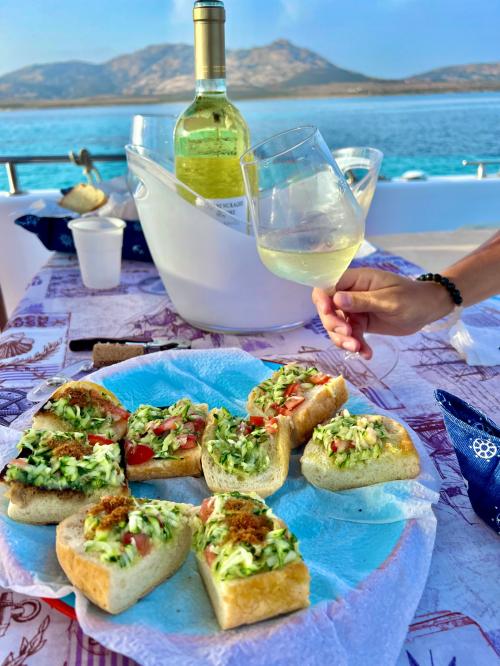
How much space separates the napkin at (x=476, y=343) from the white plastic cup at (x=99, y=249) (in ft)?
3.59

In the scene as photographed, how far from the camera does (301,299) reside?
5.11 feet

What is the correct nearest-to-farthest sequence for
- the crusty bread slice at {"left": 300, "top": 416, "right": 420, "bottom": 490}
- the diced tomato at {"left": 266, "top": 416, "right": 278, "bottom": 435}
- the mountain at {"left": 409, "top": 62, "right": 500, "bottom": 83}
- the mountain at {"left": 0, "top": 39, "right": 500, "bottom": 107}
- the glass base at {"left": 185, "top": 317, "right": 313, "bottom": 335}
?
the crusty bread slice at {"left": 300, "top": 416, "right": 420, "bottom": 490}, the diced tomato at {"left": 266, "top": 416, "right": 278, "bottom": 435}, the glass base at {"left": 185, "top": 317, "right": 313, "bottom": 335}, the mountain at {"left": 0, "top": 39, "right": 500, "bottom": 107}, the mountain at {"left": 409, "top": 62, "right": 500, "bottom": 83}

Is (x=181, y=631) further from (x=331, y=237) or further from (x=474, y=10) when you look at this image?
(x=474, y=10)

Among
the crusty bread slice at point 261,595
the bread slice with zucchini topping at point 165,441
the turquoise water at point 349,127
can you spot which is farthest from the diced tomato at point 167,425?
the turquoise water at point 349,127

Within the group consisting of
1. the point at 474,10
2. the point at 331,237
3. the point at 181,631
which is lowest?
the point at 181,631

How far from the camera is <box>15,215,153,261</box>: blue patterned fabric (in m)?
2.18

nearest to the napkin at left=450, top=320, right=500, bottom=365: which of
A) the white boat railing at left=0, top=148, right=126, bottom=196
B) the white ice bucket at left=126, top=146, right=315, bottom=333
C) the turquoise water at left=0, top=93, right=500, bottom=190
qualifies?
the white ice bucket at left=126, top=146, right=315, bottom=333

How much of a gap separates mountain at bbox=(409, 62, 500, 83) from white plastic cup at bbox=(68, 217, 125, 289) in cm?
3734

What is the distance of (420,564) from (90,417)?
→ 0.62 metres

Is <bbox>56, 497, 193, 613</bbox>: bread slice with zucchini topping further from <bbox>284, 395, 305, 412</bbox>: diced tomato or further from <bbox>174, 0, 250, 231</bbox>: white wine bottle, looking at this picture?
<bbox>174, 0, 250, 231</bbox>: white wine bottle

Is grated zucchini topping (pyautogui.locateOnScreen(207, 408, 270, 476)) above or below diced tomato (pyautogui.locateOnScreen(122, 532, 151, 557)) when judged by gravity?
below

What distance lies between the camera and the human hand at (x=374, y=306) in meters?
1.27

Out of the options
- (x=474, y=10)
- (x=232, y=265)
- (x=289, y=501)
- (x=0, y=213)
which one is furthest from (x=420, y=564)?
(x=474, y=10)

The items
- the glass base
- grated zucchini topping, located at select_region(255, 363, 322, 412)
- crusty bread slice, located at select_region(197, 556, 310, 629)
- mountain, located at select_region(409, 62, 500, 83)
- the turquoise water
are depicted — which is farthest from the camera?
mountain, located at select_region(409, 62, 500, 83)
